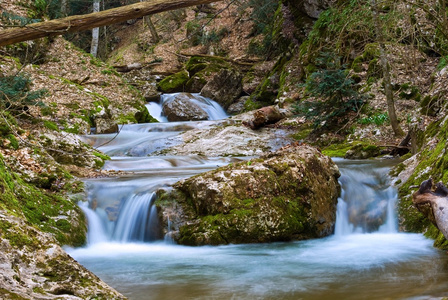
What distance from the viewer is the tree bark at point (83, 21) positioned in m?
4.55

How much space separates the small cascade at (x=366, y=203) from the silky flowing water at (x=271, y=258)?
0.02m

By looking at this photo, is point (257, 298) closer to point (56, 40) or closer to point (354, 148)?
point (354, 148)

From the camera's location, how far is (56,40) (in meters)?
17.7

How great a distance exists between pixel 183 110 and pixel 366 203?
40.0 ft

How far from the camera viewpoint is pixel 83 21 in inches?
185

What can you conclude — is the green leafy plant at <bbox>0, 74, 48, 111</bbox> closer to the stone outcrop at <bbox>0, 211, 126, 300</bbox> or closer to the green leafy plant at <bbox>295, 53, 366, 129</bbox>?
the stone outcrop at <bbox>0, 211, 126, 300</bbox>

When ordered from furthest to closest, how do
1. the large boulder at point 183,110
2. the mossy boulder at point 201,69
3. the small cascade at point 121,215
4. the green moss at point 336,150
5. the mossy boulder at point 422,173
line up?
the mossy boulder at point 201,69 → the large boulder at point 183,110 → the green moss at point 336,150 → the small cascade at point 121,215 → the mossy boulder at point 422,173

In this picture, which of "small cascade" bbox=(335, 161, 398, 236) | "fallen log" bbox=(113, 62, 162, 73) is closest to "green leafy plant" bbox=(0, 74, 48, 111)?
"small cascade" bbox=(335, 161, 398, 236)

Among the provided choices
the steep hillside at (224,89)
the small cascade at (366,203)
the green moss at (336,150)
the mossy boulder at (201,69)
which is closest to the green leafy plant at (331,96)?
the steep hillside at (224,89)

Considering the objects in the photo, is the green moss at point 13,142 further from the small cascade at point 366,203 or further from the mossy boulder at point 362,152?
the mossy boulder at point 362,152

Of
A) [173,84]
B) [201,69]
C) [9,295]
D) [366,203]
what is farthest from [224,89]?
[9,295]

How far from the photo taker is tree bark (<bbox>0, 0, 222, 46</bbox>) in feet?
14.9

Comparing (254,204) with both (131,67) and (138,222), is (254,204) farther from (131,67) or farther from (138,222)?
(131,67)

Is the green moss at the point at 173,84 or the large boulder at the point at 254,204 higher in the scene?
the green moss at the point at 173,84
